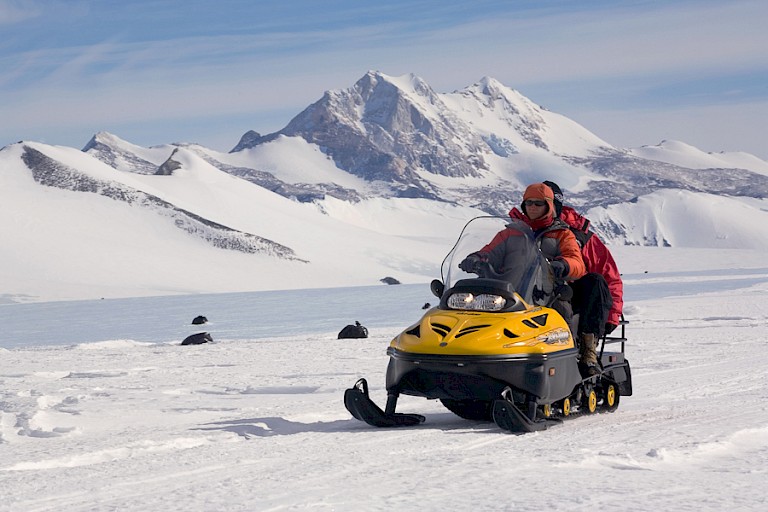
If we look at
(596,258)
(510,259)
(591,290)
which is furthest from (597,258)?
(510,259)

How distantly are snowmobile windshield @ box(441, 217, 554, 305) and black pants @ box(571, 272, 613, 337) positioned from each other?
35cm

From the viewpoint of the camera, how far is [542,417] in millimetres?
7465

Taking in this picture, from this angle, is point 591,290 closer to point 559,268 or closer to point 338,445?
point 559,268

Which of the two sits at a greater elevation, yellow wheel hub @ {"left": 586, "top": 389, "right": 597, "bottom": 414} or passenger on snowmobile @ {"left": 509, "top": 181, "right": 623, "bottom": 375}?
passenger on snowmobile @ {"left": 509, "top": 181, "right": 623, "bottom": 375}

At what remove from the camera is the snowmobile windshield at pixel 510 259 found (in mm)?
7650

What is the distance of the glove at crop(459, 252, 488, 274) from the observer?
7801 millimetres

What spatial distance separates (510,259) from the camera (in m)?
7.77

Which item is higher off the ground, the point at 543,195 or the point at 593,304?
the point at 543,195

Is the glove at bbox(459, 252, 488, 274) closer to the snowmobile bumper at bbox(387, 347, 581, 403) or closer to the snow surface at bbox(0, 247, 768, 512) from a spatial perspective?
the snowmobile bumper at bbox(387, 347, 581, 403)

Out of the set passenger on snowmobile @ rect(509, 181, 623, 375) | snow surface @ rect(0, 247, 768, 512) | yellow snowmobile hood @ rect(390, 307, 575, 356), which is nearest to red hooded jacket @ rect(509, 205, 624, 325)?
passenger on snowmobile @ rect(509, 181, 623, 375)

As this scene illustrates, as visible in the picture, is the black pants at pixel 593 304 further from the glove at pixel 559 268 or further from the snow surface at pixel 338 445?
the snow surface at pixel 338 445

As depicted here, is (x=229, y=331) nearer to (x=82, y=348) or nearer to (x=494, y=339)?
(x=82, y=348)

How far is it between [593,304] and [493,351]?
4.16ft

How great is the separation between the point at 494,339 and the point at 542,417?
0.78 m
